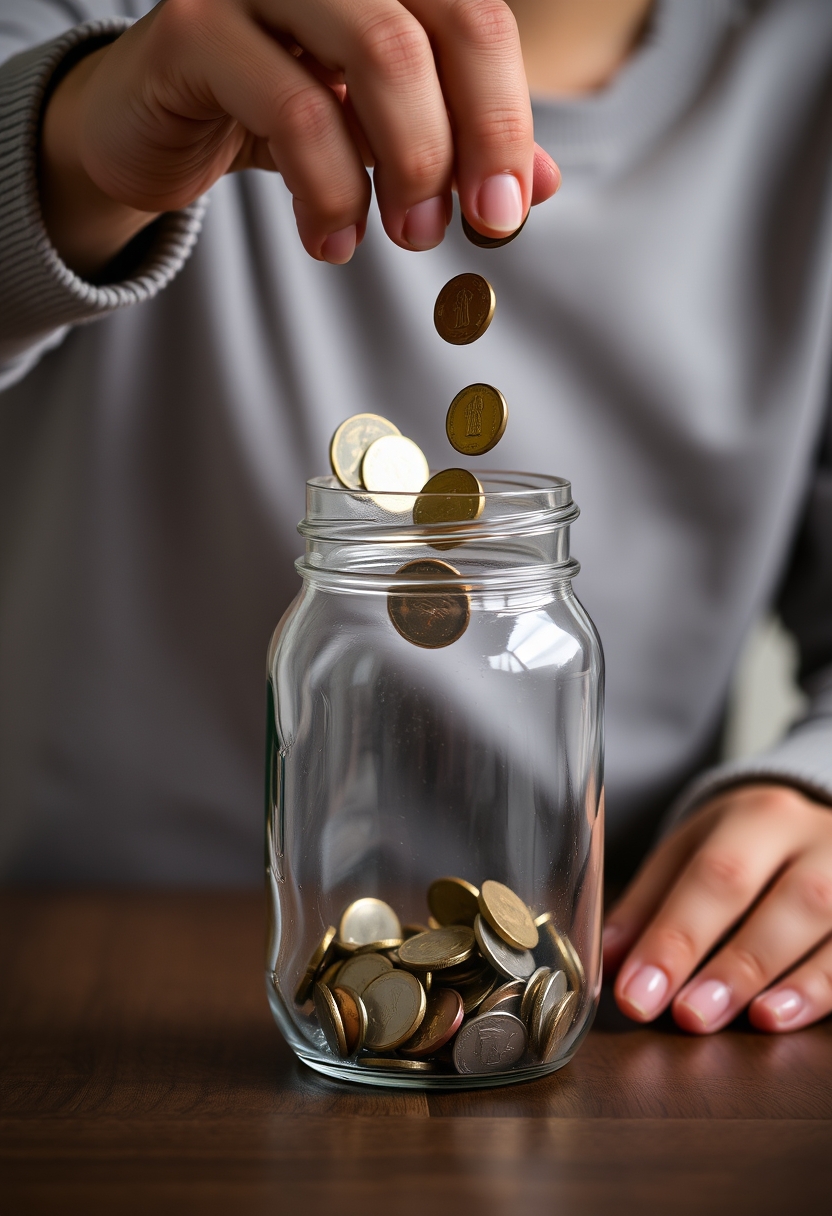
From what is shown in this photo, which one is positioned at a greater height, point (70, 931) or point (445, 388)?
point (445, 388)

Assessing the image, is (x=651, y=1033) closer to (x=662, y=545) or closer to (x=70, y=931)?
(x=70, y=931)

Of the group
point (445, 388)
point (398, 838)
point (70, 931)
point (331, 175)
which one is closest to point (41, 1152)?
point (398, 838)

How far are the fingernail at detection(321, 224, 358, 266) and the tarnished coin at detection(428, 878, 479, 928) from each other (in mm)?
357

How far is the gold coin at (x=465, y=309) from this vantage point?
59cm

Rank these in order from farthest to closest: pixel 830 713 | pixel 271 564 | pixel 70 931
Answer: pixel 271 564 → pixel 830 713 → pixel 70 931

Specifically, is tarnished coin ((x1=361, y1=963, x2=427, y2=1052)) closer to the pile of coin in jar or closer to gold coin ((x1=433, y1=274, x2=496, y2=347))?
the pile of coin in jar

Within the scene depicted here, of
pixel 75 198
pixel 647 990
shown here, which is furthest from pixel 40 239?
pixel 647 990

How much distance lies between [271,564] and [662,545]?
441mm

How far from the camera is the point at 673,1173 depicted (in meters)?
0.46

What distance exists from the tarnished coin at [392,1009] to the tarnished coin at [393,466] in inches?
11.0

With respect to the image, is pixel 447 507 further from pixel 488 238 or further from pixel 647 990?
pixel 647 990

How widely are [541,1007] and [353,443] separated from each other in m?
0.34

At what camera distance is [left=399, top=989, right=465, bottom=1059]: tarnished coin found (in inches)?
20.7

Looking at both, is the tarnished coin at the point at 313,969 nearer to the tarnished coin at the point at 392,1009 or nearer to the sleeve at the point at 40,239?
the tarnished coin at the point at 392,1009
